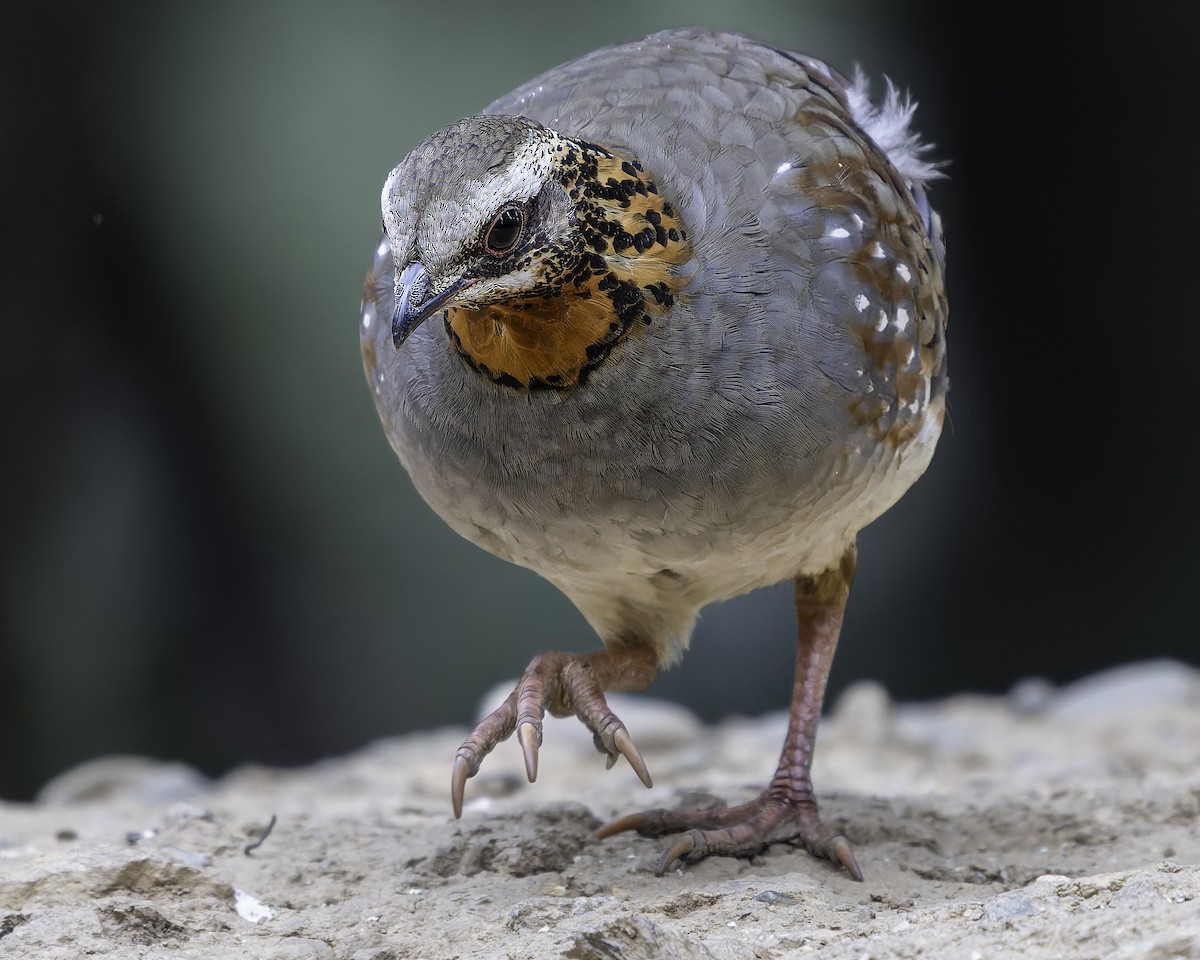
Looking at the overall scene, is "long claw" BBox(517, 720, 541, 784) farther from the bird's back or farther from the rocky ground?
the bird's back

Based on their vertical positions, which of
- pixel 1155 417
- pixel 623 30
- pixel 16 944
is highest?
pixel 623 30

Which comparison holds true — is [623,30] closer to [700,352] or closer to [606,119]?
[606,119]

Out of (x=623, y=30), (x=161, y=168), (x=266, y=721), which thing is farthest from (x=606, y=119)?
(x=266, y=721)

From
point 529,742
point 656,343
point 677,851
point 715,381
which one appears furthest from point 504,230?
point 677,851

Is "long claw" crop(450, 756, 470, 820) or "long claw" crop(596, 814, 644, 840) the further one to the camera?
"long claw" crop(596, 814, 644, 840)

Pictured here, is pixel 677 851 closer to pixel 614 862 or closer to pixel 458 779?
pixel 614 862

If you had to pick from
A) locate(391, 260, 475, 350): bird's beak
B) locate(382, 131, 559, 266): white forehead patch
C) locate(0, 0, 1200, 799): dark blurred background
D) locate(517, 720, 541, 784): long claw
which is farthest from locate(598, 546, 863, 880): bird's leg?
locate(0, 0, 1200, 799): dark blurred background

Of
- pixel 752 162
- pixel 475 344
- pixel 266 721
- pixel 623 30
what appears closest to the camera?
pixel 475 344
